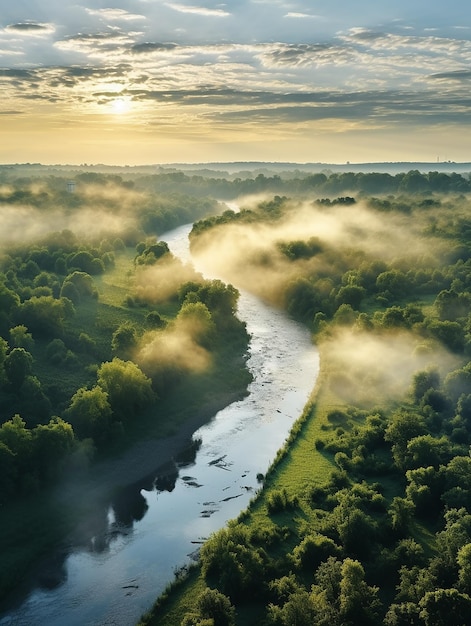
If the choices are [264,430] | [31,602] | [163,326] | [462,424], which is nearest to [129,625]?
[31,602]

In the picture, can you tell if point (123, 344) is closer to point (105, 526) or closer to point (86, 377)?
point (86, 377)

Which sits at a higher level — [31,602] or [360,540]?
[360,540]

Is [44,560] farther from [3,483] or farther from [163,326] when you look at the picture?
[163,326]

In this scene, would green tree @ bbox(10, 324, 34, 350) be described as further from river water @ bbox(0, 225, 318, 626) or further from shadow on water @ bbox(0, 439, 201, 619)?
shadow on water @ bbox(0, 439, 201, 619)

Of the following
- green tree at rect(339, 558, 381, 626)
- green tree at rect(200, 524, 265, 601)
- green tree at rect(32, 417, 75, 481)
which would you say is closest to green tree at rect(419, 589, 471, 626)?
green tree at rect(339, 558, 381, 626)

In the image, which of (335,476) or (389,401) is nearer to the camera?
(335,476)

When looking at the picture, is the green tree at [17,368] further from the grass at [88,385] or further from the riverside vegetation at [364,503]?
the riverside vegetation at [364,503]
